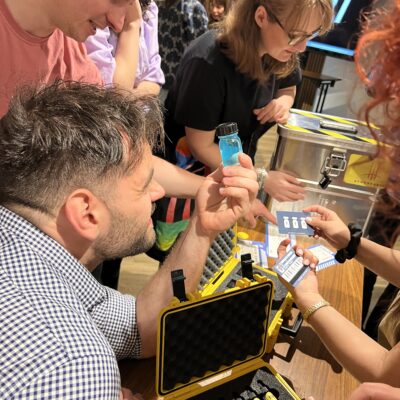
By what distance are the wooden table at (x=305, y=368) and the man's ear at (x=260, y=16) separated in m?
1.01

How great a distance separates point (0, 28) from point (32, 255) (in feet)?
1.90

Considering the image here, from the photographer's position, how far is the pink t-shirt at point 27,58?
3.27 feet

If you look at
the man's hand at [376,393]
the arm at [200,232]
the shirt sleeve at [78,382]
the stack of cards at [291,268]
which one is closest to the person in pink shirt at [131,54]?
the arm at [200,232]

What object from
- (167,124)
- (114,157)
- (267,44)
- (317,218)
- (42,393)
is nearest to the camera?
(42,393)

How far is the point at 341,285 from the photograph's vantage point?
1.42 meters

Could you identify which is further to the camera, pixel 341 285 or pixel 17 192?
pixel 341 285

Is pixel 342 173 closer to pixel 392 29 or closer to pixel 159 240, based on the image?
pixel 159 240

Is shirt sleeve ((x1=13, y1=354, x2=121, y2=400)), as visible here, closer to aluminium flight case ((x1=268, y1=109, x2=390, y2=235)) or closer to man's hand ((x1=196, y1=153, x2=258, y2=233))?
man's hand ((x1=196, y1=153, x2=258, y2=233))

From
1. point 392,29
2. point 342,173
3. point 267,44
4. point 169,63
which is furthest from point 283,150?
point 392,29

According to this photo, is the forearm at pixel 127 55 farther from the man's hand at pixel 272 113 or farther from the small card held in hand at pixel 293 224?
the small card held in hand at pixel 293 224

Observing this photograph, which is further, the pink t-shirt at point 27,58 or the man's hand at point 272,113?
the man's hand at point 272,113

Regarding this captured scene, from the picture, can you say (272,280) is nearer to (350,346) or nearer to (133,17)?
(350,346)

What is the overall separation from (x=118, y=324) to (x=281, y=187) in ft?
2.92

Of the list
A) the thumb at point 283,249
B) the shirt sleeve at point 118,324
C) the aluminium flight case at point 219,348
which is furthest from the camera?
the thumb at point 283,249
